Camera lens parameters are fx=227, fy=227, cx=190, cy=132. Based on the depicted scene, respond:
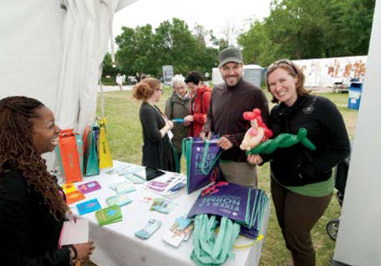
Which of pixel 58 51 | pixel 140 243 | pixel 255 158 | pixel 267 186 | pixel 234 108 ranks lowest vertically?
pixel 267 186

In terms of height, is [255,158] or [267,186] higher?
[255,158]

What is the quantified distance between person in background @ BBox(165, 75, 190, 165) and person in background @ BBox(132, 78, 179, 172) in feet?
2.49

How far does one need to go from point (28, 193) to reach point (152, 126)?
1.51 m

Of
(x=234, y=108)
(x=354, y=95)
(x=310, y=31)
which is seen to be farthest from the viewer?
(x=310, y=31)

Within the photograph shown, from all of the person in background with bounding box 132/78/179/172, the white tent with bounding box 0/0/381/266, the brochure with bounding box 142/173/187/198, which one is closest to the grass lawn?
the person in background with bounding box 132/78/179/172

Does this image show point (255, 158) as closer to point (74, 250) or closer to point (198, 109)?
point (74, 250)

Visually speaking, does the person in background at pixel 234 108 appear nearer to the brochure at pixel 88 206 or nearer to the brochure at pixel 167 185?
the brochure at pixel 167 185

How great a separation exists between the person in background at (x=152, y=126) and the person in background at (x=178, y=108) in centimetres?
76

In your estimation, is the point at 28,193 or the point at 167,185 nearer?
the point at 28,193

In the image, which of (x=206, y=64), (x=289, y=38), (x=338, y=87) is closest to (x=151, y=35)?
(x=206, y=64)

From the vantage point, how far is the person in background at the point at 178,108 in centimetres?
339

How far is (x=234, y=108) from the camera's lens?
2039 mm

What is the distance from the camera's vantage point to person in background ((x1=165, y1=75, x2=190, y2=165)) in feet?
11.1

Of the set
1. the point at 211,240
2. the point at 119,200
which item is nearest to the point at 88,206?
the point at 119,200
